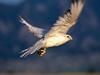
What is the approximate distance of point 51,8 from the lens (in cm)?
3359

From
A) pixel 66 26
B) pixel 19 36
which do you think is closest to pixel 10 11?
pixel 19 36

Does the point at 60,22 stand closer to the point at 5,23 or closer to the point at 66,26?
the point at 66,26

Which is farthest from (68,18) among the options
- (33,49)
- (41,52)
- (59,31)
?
(33,49)

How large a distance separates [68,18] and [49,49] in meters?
21.2

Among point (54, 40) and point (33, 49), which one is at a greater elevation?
point (54, 40)

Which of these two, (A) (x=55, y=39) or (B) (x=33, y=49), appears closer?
(B) (x=33, y=49)

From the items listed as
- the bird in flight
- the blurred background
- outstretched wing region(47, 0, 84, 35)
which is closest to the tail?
the bird in flight

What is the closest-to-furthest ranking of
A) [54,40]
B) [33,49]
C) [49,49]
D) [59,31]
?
[33,49] < [54,40] < [59,31] < [49,49]

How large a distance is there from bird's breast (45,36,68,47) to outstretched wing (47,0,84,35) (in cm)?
9

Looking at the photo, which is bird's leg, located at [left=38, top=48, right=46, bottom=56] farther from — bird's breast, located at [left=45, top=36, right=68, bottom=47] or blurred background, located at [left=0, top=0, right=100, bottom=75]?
blurred background, located at [left=0, top=0, right=100, bottom=75]

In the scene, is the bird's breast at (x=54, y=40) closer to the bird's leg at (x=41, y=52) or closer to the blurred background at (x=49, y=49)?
the bird's leg at (x=41, y=52)

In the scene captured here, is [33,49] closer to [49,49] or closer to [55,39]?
[55,39]

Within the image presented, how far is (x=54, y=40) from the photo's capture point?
742cm

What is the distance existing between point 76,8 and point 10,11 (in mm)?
27763
